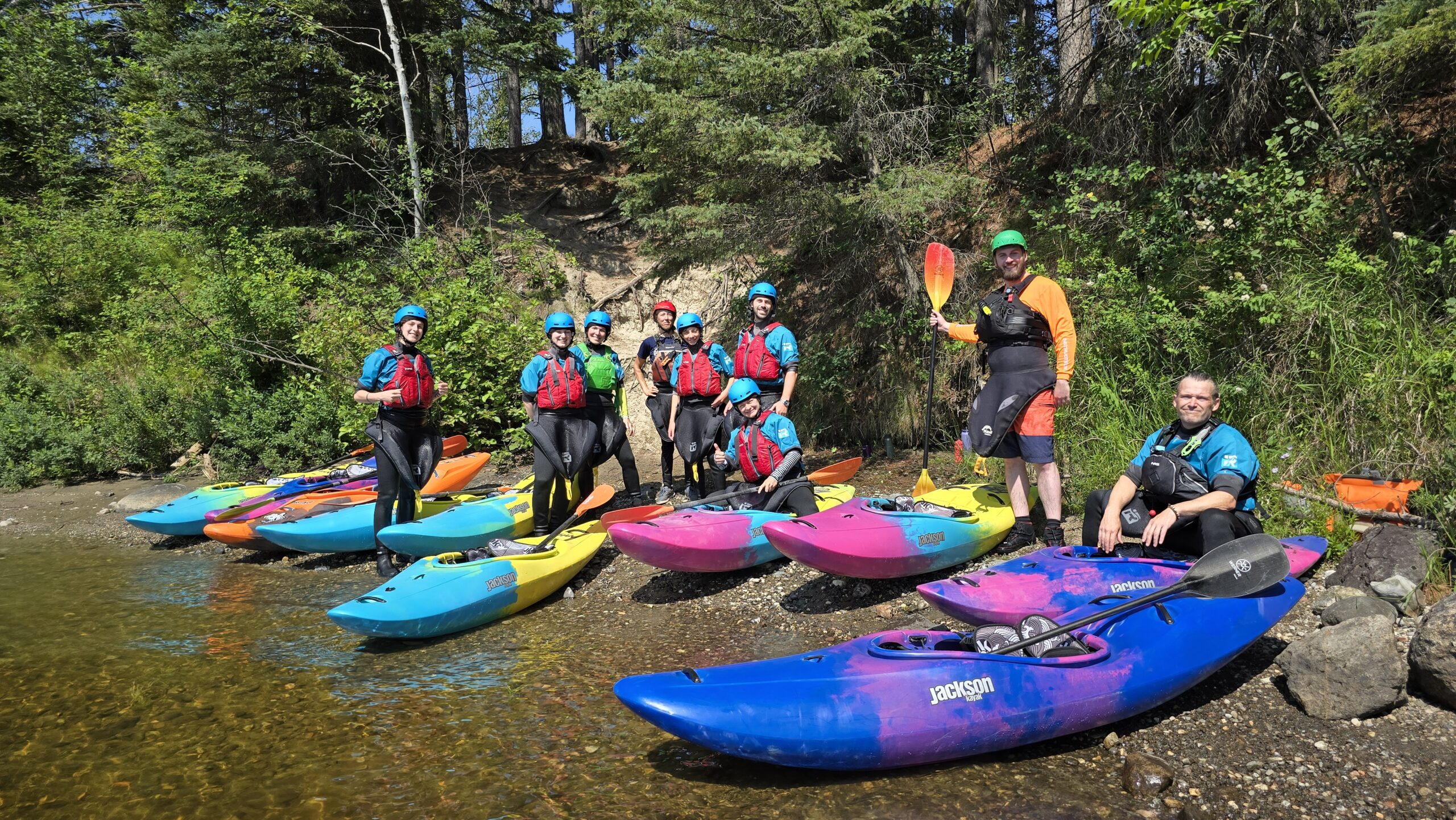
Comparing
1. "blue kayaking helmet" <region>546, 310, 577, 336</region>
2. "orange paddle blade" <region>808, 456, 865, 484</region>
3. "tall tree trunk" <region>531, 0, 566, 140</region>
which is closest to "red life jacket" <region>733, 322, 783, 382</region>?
"orange paddle blade" <region>808, 456, 865, 484</region>

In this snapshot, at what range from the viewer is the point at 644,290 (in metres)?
13.5

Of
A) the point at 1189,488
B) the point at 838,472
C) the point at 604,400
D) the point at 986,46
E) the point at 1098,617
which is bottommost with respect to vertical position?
the point at 1098,617

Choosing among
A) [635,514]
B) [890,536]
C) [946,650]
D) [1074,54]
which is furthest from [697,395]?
[1074,54]

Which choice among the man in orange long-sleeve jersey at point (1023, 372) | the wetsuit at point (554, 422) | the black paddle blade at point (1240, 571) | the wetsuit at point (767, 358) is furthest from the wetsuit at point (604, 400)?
the black paddle blade at point (1240, 571)

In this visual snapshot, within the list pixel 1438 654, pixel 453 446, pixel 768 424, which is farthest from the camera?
pixel 453 446

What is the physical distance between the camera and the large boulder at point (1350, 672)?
3215 millimetres

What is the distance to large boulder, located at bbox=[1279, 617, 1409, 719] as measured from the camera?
3215 mm

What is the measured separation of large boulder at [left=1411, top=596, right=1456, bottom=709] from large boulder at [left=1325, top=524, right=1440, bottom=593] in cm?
91

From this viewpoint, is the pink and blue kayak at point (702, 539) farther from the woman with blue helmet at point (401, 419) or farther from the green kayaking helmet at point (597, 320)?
the green kayaking helmet at point (597, 320)

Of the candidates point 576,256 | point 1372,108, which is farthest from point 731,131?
point 576,256

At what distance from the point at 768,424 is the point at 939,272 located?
195 centimetres

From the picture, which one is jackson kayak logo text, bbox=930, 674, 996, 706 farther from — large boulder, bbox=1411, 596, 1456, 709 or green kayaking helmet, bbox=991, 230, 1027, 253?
green kayaking helmet, bbox=991, 230, 1027, 253

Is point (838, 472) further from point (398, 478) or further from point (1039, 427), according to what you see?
point (398, 478)

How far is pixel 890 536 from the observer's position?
15.8ft
